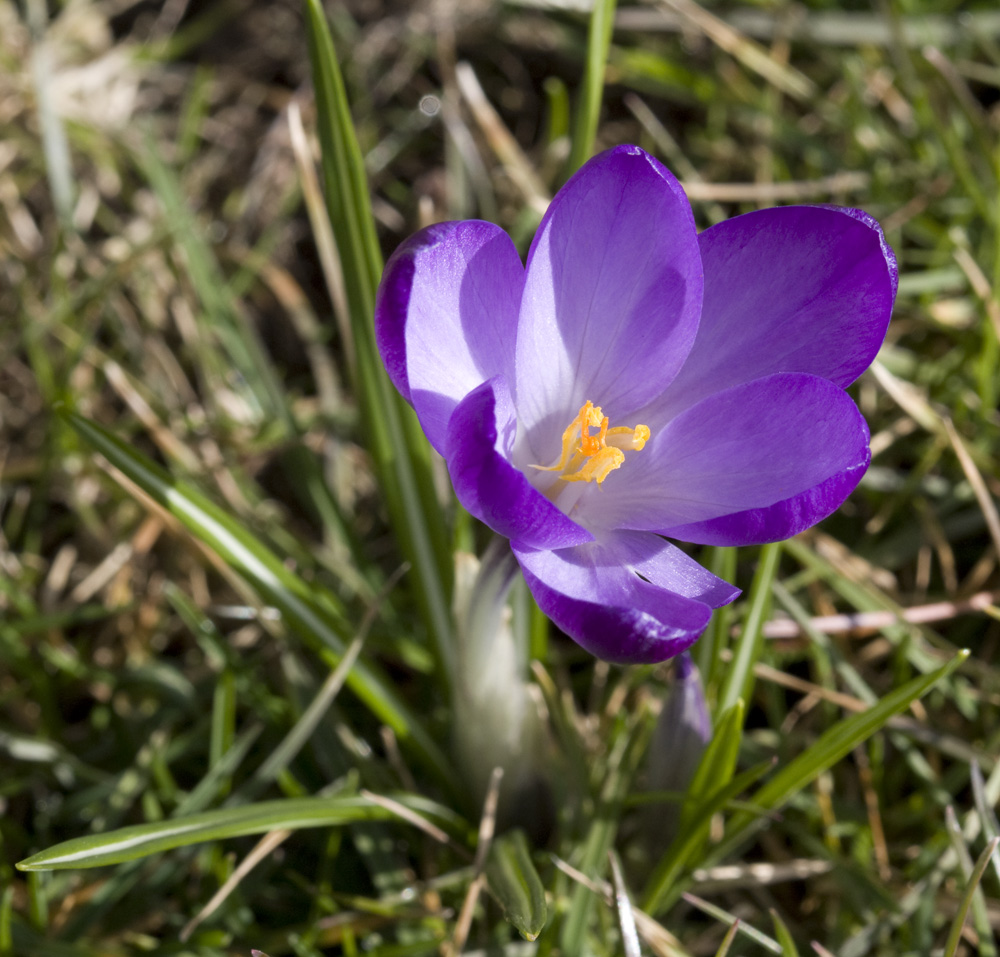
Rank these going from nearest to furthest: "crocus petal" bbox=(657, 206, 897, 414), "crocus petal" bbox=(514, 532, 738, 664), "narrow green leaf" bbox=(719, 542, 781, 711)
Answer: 1. "crocus petal" bbox=(514, 532, 738, 664)
2. "crocus petal" bbox=(657, 206, 897, 414)
3. "narrow green leaf" bbox=(719, 542, 781, 711)

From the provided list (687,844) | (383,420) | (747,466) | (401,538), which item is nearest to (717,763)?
(687,844)

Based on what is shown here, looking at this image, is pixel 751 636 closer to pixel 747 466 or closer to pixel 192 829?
pixel 747 466

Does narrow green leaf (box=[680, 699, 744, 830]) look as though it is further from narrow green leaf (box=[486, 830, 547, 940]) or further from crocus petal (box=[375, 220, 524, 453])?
crocus petal (box=[375, 220, 524, 453])


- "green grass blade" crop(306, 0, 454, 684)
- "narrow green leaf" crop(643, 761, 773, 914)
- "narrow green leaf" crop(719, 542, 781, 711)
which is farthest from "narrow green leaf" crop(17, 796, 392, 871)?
"narrow green leaf" crop(719, 542, 781, 711)

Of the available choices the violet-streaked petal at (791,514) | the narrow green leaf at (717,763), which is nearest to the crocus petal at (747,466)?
the violet-streaked petal at (791,514)

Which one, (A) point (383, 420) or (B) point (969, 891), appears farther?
(A) point (383, 420)

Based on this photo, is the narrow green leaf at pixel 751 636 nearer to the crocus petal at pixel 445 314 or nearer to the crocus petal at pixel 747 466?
the crocus petal at pixel 747 466
